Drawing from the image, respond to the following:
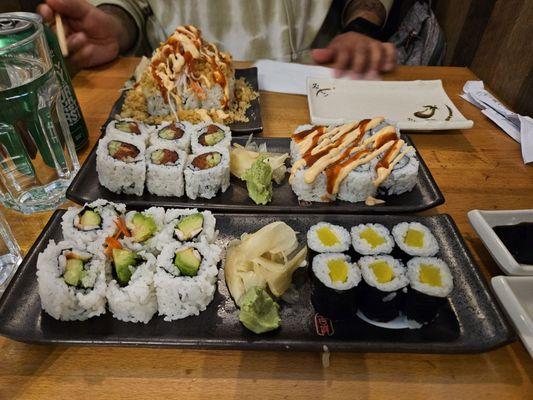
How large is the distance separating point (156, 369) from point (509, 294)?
1101 millimetres

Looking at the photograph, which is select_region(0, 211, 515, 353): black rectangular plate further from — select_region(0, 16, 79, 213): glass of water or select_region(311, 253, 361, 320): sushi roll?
select_region(0, 16, 79, 213): glass of water

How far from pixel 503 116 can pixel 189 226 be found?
1.93 meters

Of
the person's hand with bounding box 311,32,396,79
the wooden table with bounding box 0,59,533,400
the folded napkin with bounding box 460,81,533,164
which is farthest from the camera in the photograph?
the person's hand with bounding box 311,32,396,79

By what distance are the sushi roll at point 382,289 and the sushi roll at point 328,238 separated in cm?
10

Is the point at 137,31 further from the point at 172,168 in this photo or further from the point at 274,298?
the point at 274,298

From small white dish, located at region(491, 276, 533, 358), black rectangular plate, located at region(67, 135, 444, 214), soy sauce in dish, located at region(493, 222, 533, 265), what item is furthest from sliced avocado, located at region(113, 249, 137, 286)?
soy sauce in dish, located at region(493, 222, 533, 265)

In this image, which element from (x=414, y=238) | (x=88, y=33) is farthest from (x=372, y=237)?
(x=88, y=33)

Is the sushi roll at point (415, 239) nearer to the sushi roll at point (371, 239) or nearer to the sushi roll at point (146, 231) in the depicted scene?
the sushi roll at point (371, 239)

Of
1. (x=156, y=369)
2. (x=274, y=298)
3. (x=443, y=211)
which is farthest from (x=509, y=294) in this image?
(x=156, y=369)

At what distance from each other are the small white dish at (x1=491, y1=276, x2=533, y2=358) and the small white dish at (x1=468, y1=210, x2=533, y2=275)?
58mm

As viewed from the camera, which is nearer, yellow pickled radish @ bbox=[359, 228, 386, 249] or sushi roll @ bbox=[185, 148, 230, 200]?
yellow pickled radish @ bbox=[359, 228, 386, 249]

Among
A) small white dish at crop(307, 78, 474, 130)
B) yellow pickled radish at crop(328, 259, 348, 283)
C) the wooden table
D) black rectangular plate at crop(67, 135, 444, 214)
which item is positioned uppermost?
yellow pickled radish at crop(328, 259, 348, 283)

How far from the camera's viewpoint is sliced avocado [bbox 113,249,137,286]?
1.20 metres

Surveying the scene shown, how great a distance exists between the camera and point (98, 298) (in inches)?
45.1
